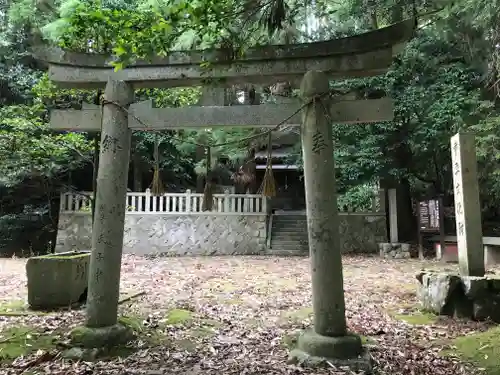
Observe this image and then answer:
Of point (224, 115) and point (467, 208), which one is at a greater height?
point (224, 115)

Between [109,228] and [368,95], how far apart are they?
1124 cm

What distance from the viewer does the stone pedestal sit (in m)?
13.7

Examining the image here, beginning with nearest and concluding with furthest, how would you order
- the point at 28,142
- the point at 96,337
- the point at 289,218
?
1. the point at 96,337
2. the point at 28,142
3. the point at 289,218

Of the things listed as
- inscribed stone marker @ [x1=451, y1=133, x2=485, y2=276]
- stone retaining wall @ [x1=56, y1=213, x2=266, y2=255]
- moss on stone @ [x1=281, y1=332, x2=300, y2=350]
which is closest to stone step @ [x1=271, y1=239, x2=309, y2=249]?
stone retaining wall @ [x1=56, y1=213, x2=266, y2=255]

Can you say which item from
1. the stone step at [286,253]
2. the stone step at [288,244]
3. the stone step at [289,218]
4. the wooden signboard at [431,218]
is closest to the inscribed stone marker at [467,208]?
the wooden signboard at [431,218]

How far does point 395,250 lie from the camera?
13.9m

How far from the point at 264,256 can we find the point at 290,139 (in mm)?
4521

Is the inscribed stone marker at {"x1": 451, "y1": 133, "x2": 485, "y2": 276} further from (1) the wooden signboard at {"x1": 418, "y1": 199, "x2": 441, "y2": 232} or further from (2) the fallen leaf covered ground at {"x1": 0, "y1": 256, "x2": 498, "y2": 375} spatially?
(1) the wooden signboard at {"x1": 418, "y1": 199, "x2": 441, "y2": 232}

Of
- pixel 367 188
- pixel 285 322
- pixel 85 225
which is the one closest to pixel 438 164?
pixel 367 188

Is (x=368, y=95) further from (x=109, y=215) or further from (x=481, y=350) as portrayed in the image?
(x=109, y=215)

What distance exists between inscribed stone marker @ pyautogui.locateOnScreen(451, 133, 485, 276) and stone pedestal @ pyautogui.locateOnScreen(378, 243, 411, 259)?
6672mm

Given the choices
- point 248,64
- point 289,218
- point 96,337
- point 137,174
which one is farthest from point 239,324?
point 137,174

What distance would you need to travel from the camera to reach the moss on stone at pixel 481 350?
14.6 ft

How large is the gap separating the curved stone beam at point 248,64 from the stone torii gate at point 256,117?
1cm
